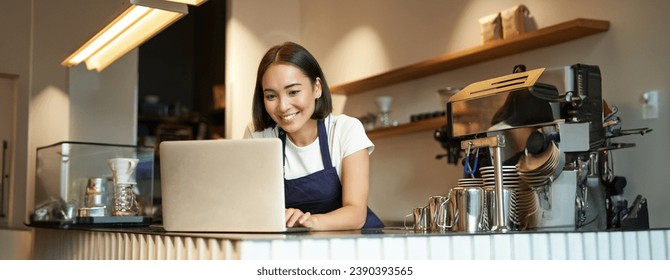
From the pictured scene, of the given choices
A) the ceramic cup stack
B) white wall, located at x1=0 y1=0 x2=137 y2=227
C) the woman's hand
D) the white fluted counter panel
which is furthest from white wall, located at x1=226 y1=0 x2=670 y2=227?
the ceramic cup stack

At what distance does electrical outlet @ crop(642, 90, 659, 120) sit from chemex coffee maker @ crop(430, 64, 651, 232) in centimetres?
94

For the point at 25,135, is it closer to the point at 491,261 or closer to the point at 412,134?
the point at 412,134

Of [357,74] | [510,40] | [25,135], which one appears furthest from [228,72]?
[510,40]

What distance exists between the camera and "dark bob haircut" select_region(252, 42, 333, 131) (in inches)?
82.9

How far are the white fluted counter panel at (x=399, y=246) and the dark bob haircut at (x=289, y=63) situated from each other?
538 mm

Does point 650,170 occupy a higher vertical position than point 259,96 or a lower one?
lower

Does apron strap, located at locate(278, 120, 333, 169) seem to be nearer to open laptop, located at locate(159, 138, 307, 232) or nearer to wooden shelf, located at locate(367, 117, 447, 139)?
open laptop, located at locate(159, 138, 307, 232)

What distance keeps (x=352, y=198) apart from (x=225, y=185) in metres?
0.57

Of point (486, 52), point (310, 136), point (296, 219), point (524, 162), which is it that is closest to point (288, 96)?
point (310, 136)

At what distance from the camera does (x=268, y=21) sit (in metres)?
4.47

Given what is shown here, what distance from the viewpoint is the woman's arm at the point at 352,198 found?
196 cm

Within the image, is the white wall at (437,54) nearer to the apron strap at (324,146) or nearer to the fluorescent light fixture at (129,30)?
the fluorescent light fixture at (129,30)

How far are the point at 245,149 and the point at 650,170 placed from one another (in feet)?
6.41

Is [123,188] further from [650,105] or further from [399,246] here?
[650,105]
